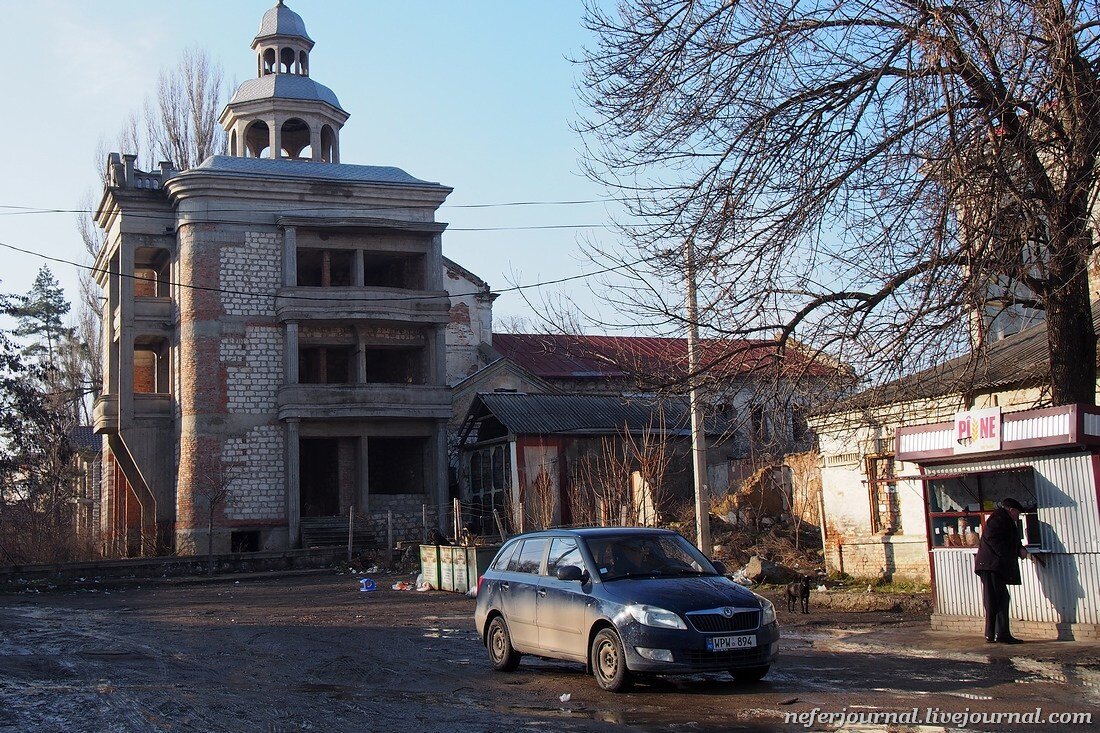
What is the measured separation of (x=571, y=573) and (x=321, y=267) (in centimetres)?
3783

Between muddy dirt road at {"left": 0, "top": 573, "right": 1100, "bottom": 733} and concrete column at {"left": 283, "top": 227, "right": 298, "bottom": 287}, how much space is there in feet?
81.2

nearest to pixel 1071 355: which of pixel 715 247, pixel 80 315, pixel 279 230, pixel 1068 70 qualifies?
pixel 1068 70

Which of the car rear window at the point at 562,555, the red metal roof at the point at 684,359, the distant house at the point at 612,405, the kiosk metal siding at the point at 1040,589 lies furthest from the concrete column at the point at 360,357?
the car rear window at the point at 562,555

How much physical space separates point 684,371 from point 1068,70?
19.0 ft

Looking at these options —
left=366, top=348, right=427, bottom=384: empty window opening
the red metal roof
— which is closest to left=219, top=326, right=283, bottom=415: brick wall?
left=366, top=348, right=427, bottom=384: empty window opening

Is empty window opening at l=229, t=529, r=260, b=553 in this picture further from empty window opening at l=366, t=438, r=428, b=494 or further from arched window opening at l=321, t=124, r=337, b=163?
arched window opening at l=321, t=124, r=337, b=163

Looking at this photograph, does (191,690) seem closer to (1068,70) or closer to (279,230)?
(1068,70)

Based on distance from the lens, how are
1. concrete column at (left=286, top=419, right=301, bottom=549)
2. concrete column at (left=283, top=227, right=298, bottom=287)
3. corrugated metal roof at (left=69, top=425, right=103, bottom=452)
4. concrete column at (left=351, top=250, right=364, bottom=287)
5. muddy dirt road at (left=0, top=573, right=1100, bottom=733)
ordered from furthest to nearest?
corrugated metal roof at (left=69, top=425, right=103, bottom=452)
concrete column at (left=351, top=250, right=364, bottom=287)
concrete column at (left=283, top=227, right=298, bottom=287)
concrete column at (left=286, top=419, right=301, bottom=549)
muddy dirt road at (left=0, top=573, right=1100, bottom=733)

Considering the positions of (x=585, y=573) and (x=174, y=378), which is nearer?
(x=585, y=573)

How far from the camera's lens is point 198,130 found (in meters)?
52.9

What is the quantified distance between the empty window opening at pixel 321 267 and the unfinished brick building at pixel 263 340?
294 mm

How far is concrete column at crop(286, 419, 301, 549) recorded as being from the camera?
41656 mm

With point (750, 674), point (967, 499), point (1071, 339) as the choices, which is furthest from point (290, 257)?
point (750, 674)

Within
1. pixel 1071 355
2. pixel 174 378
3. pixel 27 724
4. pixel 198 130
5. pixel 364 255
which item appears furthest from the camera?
pixel 198 130
